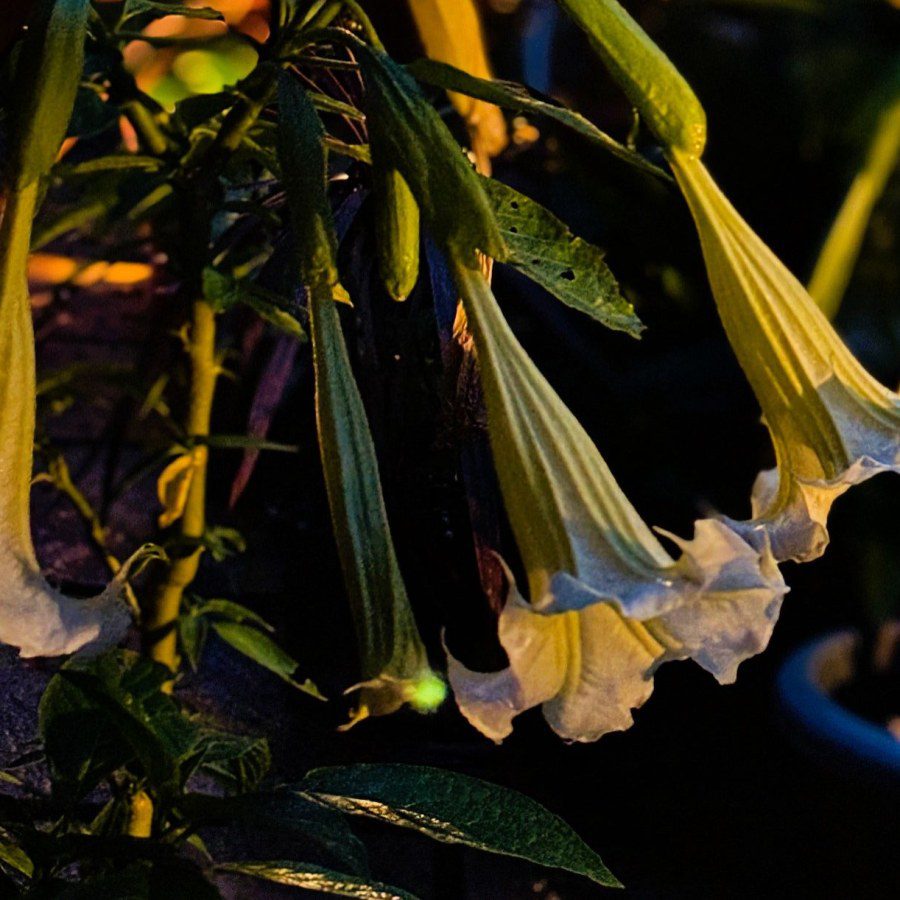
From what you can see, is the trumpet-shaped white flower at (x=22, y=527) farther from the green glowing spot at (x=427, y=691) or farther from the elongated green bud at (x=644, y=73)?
the elongated green bud at (x=644, y=73)

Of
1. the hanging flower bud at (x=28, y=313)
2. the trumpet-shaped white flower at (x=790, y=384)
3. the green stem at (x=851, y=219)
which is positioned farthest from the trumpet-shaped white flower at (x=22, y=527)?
the green stem at (x=851, y=219)

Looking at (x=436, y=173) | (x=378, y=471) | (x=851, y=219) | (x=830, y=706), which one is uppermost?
(x=436, y=173)

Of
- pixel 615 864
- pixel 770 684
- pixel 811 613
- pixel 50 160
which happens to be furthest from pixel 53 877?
pixel 811 613

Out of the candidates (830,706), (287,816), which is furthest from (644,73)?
(830,706)

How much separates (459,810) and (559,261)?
0.19 m

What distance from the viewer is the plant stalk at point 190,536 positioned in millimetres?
503

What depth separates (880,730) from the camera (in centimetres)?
99

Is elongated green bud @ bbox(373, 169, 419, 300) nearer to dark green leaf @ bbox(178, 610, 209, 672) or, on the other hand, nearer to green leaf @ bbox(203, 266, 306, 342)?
green leaf @ bbox(203, 266, 306, 342)

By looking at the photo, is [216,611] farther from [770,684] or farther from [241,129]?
[770,684]

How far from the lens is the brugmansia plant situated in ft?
1.09

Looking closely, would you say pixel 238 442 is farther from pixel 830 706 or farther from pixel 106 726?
pixel 830 706

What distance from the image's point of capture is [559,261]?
15.8 inches

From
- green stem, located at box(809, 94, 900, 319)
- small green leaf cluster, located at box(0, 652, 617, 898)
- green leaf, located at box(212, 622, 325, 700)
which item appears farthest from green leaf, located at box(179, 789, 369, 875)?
green stem, located at box(809, 94, 900, 319)

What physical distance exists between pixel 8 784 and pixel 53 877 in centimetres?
8
